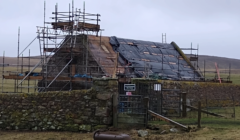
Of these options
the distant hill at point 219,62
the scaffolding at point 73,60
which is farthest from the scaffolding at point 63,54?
the distant hill at point 219,62

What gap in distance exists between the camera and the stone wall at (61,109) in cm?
1714

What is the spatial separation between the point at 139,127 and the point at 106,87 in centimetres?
218

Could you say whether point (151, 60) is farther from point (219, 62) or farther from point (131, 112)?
point (219, 62)

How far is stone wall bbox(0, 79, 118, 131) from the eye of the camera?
1714cm

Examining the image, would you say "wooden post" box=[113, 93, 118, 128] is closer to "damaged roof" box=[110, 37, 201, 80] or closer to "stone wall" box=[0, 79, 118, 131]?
"stone wall" box=[0, 79, 118, 131]

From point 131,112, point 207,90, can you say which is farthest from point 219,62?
point 131,112

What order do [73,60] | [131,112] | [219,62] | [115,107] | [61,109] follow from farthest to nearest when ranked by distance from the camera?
1. [219,62]
2. [73,60]
3. [61,109]
4. [115,107]
5. [131,112]

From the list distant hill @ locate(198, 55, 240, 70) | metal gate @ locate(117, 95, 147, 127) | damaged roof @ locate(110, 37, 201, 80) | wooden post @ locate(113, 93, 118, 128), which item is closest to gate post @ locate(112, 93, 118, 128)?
wooden post @ locate(113, 93, 118, 128)

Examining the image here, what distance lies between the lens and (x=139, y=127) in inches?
653

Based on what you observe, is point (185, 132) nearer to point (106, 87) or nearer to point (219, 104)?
point (106, 87)

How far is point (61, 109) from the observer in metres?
17.7

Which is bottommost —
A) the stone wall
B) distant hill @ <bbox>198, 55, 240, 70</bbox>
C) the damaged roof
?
the stone wall

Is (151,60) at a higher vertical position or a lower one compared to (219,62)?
lower

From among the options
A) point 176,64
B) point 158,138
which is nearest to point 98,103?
point 158,138
